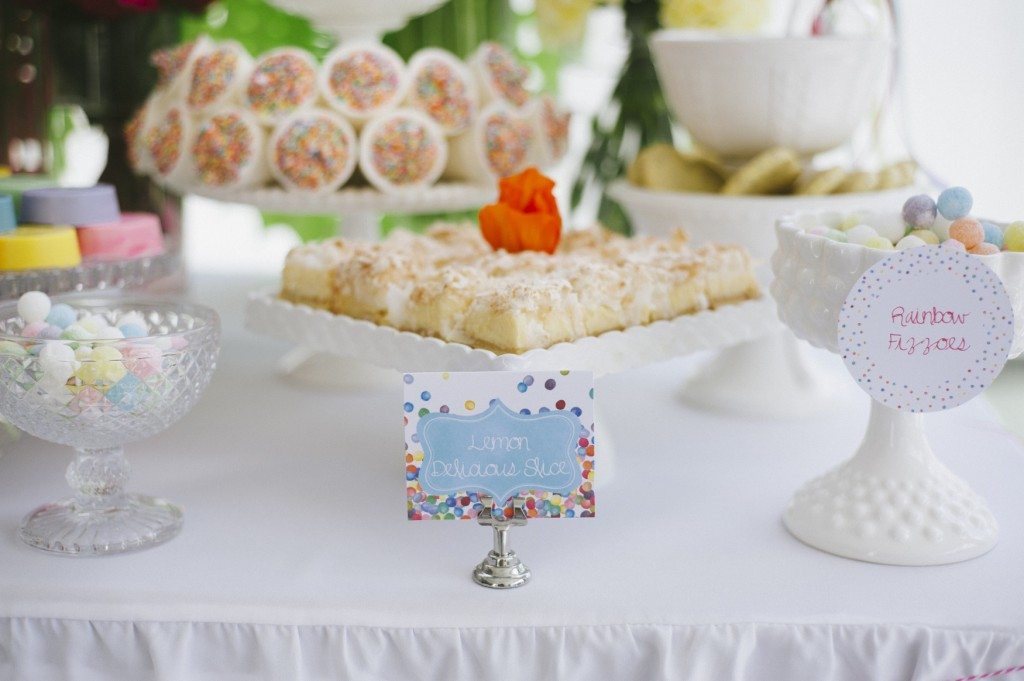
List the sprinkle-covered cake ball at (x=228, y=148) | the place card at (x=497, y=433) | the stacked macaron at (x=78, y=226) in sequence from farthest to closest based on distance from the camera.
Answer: the sprinkle-covered cake ball at (x=228, y=148) → the stacked macaron at (x=78, y=226) → the place card at (x=497, y=433)

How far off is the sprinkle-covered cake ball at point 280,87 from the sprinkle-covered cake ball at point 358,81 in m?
0.02

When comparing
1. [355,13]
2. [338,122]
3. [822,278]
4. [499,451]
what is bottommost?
[499,451]

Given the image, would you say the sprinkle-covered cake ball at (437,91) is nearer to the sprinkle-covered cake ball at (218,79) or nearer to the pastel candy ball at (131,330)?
the sprinkle-covered cake ball at (218,79)

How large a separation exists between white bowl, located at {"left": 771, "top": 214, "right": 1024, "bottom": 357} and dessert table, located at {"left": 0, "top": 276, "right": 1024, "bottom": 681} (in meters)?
0.20

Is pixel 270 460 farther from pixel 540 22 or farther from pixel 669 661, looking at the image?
pixel 540 22

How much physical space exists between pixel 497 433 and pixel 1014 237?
0.48 m

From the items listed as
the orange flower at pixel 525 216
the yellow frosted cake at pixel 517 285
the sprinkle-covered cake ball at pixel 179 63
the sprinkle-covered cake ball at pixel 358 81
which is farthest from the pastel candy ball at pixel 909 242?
the sprinkle-covered cake ball at pixel 179 63

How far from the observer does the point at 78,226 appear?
1.28 m

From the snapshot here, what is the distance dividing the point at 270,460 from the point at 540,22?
101cm

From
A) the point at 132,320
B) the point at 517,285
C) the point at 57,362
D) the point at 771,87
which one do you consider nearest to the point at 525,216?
the point at 517,285

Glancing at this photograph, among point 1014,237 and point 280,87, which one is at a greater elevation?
point 280,87

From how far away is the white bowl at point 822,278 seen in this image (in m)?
0.86

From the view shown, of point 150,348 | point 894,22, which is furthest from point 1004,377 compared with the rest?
point 150,348

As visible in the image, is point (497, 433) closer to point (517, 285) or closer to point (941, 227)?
point (517, 285)
